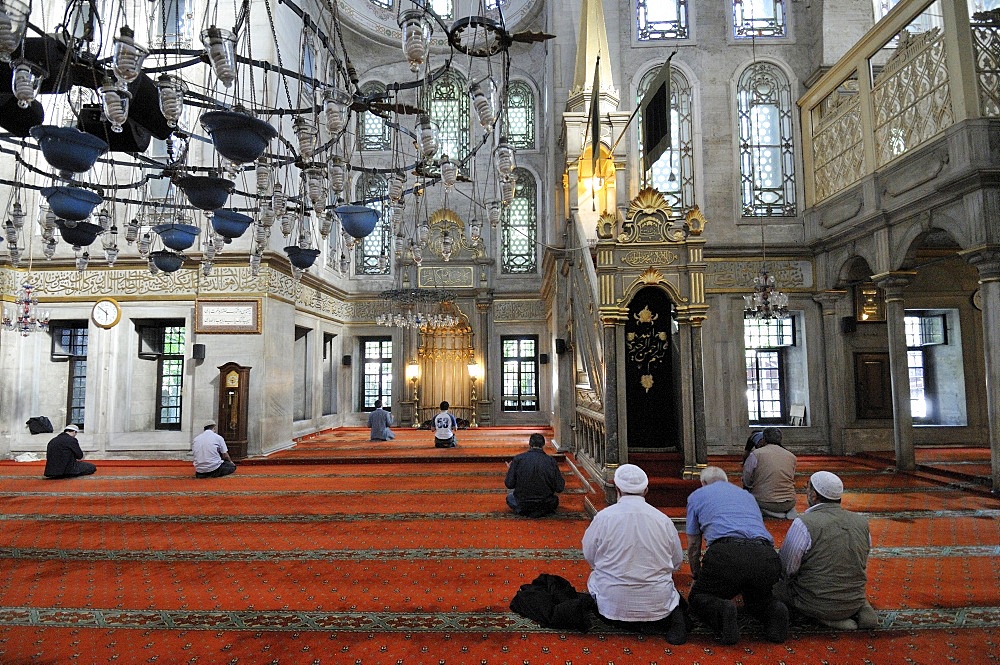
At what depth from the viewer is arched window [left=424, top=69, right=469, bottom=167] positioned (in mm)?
13445

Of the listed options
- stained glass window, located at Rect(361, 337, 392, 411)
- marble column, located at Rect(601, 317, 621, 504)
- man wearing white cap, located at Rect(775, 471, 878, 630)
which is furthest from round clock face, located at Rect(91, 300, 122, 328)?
man wearing white cap, located at Rect(775, 471, 878, 630)

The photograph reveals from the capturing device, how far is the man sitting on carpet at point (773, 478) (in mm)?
4418

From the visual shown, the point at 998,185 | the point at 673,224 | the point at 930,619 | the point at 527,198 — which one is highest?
the point at 527,198

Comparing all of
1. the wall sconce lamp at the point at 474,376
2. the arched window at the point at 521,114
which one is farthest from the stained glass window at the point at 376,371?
the arched window at the point at 521,114

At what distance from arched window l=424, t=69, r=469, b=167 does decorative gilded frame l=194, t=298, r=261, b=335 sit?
22.6 feet

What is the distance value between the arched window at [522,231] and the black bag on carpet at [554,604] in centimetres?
1079

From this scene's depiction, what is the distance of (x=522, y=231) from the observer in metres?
13.4

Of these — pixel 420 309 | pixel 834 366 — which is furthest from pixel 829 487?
pixel 420 309

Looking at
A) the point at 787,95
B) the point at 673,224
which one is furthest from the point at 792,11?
the point at 673,224

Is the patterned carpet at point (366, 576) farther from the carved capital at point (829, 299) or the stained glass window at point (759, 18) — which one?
the stained glass window at point (759, 18)

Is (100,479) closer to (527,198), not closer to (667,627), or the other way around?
(667,627)

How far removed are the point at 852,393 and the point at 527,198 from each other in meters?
7.91

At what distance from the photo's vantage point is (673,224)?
515cm

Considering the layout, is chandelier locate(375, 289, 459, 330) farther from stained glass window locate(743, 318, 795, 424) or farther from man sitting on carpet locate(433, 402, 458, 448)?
stained glass window locate(743, 318, 795, 424)
